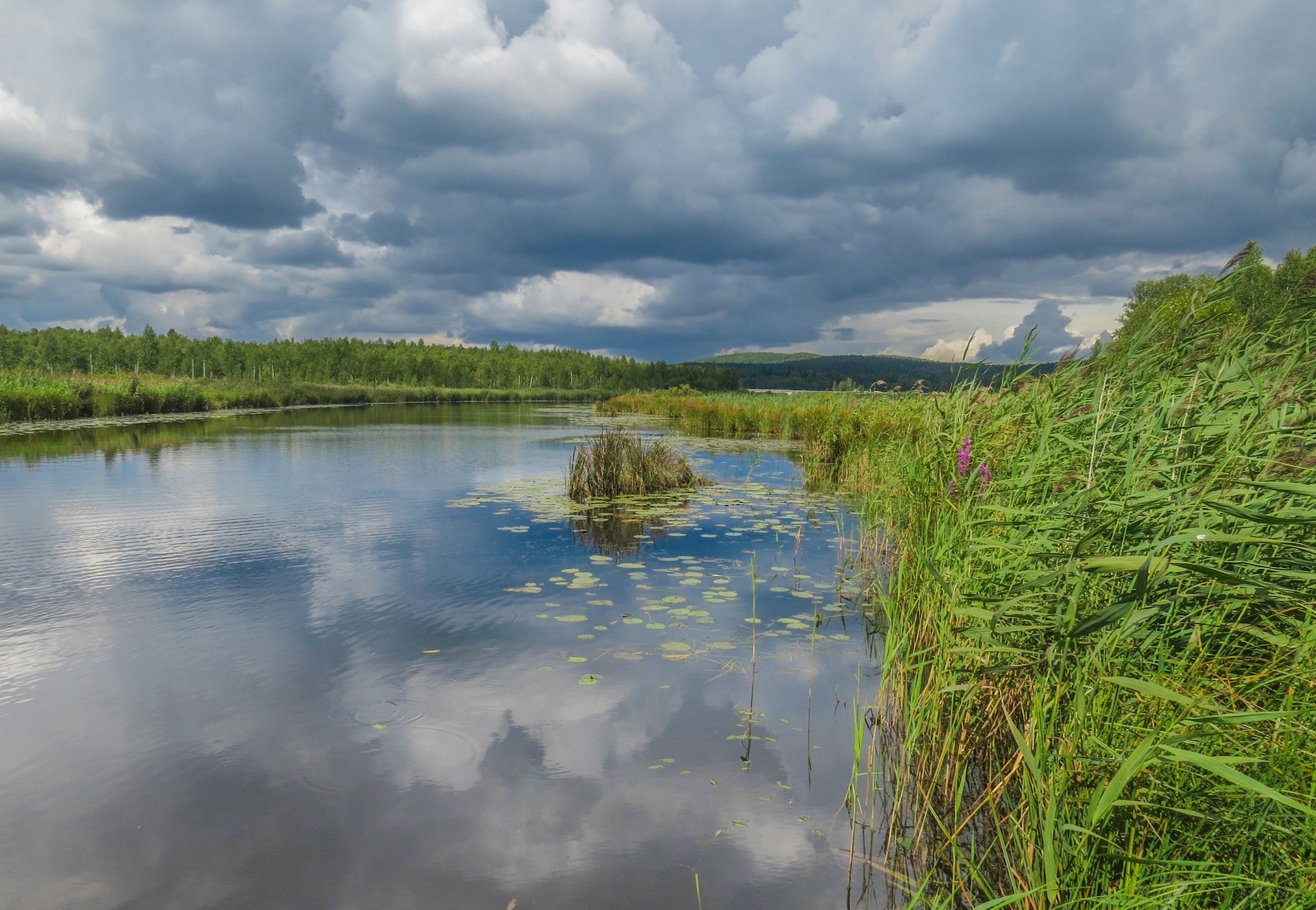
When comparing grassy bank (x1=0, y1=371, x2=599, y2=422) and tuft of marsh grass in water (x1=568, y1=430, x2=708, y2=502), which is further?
grassy bank (x1=0, y1=371, x2=599, y2=422)

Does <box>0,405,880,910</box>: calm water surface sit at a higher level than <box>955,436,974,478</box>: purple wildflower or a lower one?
lower

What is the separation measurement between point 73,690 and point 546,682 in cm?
342

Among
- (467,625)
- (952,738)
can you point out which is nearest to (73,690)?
(467,625)

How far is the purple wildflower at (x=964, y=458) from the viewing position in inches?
193

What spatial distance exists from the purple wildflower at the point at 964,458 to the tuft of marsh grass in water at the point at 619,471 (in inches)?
349

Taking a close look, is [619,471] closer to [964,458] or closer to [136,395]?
[964,458]

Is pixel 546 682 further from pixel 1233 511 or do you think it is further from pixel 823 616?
pixel 1233 511

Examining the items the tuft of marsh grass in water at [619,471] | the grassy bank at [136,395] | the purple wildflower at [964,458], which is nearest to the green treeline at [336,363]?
the grassy bank at [136,395]

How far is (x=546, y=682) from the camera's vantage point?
5375mm

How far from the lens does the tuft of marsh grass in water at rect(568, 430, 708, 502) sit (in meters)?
13.3

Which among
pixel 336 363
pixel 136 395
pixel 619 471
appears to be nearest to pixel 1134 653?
pixel 619 471

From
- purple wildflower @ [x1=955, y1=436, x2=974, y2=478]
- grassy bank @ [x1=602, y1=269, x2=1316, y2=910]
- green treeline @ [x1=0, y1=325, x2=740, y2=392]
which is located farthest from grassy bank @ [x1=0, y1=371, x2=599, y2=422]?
grassy bank @ [x1=602, y1=269, x2=1316, y2=910]

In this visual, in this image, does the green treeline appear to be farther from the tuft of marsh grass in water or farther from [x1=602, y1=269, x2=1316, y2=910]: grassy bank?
[x1=602, y1=269, x2=1316, y2=910]: grassy bank

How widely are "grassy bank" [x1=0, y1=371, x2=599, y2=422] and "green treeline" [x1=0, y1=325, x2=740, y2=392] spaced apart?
11.1 meters
